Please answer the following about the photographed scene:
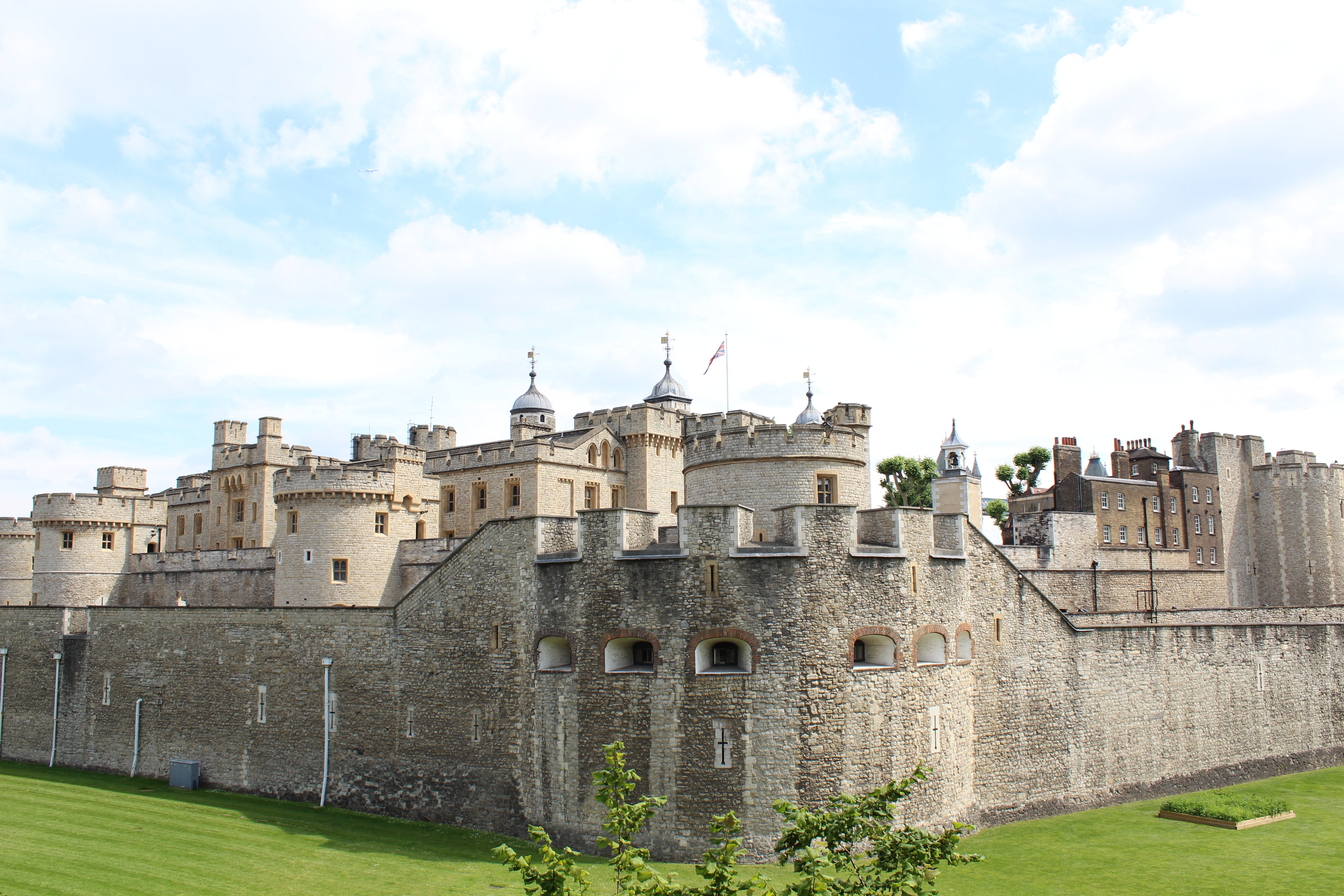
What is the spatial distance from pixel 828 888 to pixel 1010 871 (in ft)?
45.2

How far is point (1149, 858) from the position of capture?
23.3 m

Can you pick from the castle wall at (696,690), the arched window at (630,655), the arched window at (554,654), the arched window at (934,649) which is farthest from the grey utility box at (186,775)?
the arched window at (934,649)

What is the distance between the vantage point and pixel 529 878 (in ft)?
33.1

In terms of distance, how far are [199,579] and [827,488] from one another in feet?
99.7

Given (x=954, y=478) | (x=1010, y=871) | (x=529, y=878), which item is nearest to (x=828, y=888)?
(x=529, y=878)

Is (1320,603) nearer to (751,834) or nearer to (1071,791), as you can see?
(1071,791)

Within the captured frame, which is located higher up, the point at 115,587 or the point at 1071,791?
the point at 115,587

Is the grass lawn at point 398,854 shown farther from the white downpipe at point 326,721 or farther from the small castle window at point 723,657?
the small castle window at point 723,657

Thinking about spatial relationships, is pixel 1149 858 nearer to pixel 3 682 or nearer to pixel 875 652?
pixel 875 652

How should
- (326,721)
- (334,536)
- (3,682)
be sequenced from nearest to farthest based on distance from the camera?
(326,721) < (334,536) < (3,682)

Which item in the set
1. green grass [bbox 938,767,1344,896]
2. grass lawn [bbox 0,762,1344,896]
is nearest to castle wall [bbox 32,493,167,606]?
grass lawn [bbox 0,762,1344,896]

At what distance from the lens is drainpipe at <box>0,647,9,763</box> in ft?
122

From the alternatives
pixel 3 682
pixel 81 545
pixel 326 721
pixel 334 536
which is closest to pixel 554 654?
pixel 326 721

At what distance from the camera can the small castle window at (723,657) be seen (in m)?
22.4
